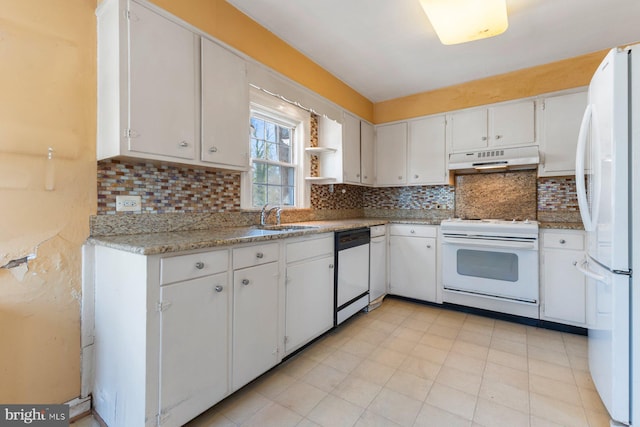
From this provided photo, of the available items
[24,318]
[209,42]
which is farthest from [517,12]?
[24,318]

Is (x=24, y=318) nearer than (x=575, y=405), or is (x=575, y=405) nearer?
(x=24, y=318)

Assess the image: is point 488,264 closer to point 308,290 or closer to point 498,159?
point 498,159

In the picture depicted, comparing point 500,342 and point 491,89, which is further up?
point 491,89

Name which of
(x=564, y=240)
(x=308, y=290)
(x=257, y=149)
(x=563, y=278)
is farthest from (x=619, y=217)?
(x=257, y=149)

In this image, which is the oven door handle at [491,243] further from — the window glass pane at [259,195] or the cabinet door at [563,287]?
the window glass pane at [259,195]

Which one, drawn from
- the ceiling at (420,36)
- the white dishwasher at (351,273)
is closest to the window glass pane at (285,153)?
the ceiling at (420,36)

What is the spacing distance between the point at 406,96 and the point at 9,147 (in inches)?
142

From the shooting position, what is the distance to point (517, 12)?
206cm

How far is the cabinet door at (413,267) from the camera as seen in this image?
315 centimetres

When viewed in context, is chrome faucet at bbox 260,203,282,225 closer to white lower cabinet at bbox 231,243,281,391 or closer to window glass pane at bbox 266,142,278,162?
window glass pane at bbox 266,142,278,162

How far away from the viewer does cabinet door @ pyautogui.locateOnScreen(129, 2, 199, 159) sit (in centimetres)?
149

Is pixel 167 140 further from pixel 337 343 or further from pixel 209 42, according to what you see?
pixel 337 343

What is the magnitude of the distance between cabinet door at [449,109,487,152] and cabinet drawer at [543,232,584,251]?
1129 mm

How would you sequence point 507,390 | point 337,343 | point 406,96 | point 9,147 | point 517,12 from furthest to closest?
1. point 406,96
2. point 337,343
3. point 517,12
4. point 507,390
5. point 9,147
